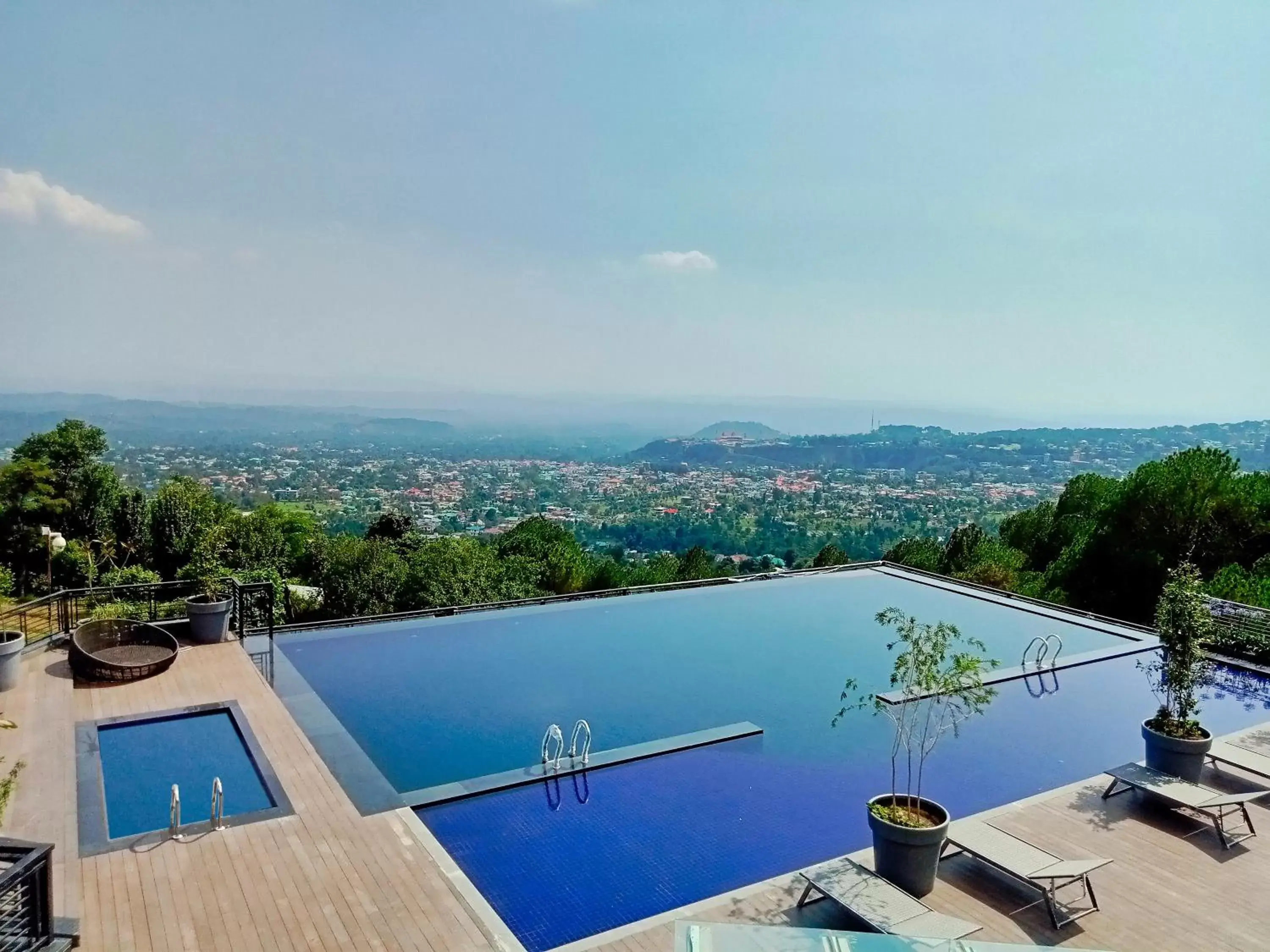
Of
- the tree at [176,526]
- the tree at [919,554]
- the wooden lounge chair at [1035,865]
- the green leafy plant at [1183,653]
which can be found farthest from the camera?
the tree at [919,554]

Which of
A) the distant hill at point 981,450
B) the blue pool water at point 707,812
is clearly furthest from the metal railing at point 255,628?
the distant hill at point 981,450

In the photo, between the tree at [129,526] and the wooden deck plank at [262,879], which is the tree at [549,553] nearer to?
the tree at [129,526]

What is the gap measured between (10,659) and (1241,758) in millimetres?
10398

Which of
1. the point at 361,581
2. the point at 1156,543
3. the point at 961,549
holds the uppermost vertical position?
the point at 1156,543

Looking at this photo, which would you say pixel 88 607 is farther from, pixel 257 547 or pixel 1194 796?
pixel 1194 796

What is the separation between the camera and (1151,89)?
45.2 ft

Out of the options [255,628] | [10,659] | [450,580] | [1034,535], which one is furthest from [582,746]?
[1034,535]

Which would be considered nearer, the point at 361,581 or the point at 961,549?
the point at 361,581

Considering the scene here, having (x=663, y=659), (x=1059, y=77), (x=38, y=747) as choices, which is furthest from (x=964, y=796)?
(x=1059, y=77)

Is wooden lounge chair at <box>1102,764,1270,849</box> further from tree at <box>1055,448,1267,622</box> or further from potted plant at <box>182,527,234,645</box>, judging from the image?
tree at <box>1055,448,1267,622</box>

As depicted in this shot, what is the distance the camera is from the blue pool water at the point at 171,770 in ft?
17.2

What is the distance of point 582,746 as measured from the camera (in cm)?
725

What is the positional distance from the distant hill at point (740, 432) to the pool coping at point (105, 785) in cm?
7933

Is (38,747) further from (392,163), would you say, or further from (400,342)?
(400,342)
